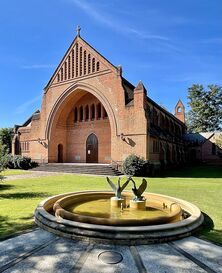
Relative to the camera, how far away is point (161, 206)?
8867 mm

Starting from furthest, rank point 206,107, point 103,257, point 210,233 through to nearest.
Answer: point 206,107 < point 210,233 < point 103,257

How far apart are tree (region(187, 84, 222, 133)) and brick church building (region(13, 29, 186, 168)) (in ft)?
67.1

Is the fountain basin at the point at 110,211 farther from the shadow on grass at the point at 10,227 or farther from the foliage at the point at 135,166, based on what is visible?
the foliage at the point at 135,166

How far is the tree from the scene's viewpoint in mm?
53975

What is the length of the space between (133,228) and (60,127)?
30.2 metres

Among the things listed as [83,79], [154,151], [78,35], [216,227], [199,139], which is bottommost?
[216,227]

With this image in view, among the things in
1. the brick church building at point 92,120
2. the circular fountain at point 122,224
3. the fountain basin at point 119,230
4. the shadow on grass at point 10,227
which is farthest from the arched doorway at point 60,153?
the fountain basin at point 119,230

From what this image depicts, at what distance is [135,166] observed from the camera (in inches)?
895

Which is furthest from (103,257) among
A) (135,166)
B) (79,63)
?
(79,63)

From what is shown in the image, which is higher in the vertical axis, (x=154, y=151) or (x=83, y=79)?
(x=83, y=79)

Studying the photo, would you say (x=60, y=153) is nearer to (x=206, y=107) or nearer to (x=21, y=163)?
(x=21, y=163)

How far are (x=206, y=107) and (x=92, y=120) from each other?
33261 mm

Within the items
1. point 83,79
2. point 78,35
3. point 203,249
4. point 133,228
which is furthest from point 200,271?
point 78,35

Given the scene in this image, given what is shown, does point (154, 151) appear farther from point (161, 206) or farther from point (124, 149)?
point (161, 206)
